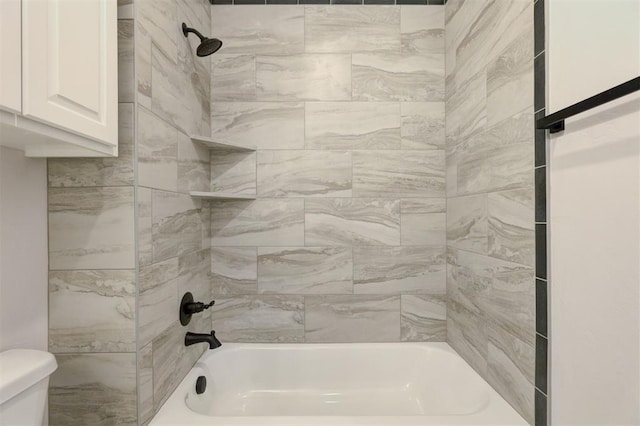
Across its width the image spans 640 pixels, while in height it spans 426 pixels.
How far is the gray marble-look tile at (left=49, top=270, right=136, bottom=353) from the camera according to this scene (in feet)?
3.93

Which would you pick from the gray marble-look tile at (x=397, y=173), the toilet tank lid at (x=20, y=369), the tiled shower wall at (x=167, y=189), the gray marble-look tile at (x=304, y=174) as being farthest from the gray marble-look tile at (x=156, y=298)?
the gray marble-look tile at (x=397, y=173)

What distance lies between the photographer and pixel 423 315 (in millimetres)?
2104

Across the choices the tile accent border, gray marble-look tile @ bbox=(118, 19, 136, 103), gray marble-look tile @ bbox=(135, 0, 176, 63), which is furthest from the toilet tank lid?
the tile accent border

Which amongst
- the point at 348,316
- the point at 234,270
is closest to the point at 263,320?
the point at 234,270

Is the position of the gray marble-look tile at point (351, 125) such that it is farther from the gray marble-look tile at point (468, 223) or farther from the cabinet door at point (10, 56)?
the cabinet door at point (10, 56)

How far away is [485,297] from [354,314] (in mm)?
753

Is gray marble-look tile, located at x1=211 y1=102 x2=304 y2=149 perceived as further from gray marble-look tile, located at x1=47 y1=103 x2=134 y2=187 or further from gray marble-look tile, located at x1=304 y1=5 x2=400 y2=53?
gray marble-look tile, located at x1=47 y1=103 x2=134 y2=187

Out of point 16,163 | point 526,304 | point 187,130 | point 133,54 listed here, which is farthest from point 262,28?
point 526,304

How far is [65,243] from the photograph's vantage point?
3.93ft

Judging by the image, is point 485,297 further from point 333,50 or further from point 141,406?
point 333,50

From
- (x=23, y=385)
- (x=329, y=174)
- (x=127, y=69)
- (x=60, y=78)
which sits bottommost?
(x=23, y=385)

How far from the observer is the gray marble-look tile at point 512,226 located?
1.27 meters

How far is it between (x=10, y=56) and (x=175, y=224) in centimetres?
90

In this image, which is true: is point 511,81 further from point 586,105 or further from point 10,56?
point 10,56
